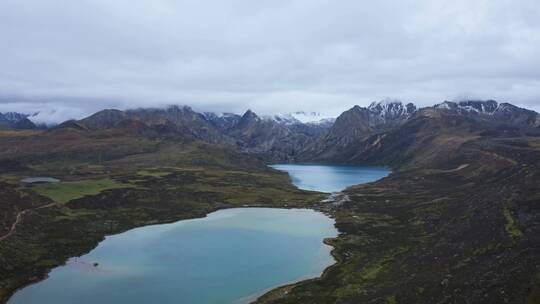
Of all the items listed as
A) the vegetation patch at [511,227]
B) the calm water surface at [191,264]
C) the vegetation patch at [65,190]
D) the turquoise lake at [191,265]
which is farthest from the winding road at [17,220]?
the vegetation patch at [511,227]

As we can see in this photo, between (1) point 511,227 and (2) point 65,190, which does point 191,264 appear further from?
(2) point 65,190

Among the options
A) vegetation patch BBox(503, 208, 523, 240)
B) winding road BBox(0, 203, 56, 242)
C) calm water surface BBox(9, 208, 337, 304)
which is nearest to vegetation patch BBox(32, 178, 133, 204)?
winding road BBox(0, 203, 56, 242)

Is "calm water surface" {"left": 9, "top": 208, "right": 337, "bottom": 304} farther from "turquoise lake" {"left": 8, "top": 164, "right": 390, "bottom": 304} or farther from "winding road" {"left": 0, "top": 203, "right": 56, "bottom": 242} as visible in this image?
"winding road" {"left": 0, "top": 203, "right": 56, "bottom": 242}

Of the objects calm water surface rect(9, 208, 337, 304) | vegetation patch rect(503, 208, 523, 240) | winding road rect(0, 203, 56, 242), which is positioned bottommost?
calm water surface rect(9, 208, 337, 304)

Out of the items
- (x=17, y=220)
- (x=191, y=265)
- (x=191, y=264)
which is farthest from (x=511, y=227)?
(x=17, y=220)

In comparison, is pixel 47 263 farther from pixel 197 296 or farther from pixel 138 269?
pixel 197 296

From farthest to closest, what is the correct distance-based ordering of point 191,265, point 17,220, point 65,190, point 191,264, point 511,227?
point 65,190 < point 17,220 < point 191,264 < point 191,265 < point 511,227

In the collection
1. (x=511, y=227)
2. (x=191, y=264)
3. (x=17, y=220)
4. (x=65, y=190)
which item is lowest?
(x=191, y=264)

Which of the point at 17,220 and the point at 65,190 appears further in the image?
the point at 65,190
